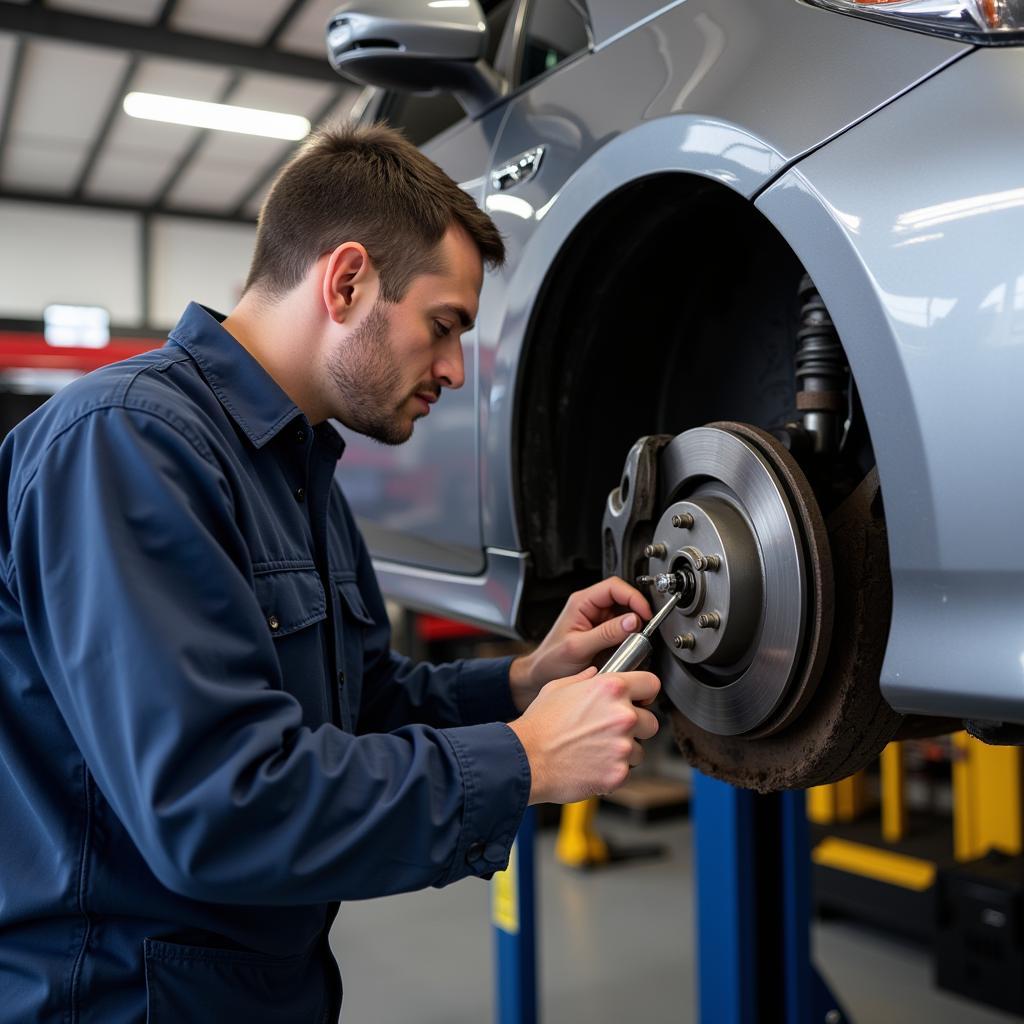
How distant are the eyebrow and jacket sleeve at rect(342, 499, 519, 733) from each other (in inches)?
11.4

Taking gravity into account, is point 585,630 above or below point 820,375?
below

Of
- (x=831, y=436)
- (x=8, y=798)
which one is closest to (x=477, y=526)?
(x=831, y=436)

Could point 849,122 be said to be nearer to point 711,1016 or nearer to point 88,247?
point 711,1016

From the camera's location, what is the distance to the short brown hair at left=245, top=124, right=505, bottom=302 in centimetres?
91

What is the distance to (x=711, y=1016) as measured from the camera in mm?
1556

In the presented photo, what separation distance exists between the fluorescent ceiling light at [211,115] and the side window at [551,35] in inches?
225

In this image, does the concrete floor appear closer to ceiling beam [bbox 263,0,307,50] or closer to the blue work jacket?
the blue work jacket

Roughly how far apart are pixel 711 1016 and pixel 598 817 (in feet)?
8.99

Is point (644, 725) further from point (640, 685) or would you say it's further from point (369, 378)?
point (369, 378)

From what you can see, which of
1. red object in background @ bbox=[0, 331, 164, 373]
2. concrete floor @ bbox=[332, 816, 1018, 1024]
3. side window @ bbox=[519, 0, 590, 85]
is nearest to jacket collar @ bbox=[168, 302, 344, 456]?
side window @ bbox=[519, 0, 590, 85]

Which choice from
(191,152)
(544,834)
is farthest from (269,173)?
(544,834)

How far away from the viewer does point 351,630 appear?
107 centimetres

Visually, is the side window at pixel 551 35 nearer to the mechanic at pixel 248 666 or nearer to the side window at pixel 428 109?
the mechanic at pixel 248 666

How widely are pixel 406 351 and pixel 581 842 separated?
2990 mm
